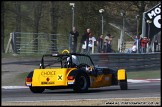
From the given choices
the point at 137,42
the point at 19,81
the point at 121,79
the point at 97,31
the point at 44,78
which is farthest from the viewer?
the point at 97,31

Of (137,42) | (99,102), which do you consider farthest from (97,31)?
(99,102)

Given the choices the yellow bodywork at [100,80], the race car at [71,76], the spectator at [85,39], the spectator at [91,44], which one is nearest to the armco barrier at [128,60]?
the spectator at [85,39]

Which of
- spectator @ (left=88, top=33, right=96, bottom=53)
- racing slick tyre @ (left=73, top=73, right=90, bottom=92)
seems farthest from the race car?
spectator @ (left=88, top=33, right=96, bottom=53)

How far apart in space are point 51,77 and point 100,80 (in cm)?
186

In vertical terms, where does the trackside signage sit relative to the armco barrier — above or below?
above

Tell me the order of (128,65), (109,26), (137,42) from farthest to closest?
(109,26), (137,42), (128,65)

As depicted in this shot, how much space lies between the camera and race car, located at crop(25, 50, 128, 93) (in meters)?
16.7

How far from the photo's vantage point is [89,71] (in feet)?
57.6

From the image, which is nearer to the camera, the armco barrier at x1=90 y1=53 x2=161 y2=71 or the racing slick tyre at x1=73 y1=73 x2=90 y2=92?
the racing slick tyre at x1=73 y1=73 x2=90 y2=92

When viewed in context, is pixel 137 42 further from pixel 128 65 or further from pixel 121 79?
pixel 121 79

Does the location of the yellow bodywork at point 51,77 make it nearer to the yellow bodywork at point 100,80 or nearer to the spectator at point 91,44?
the yellow bodywork at point 100,80

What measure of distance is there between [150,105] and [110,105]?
0.85m

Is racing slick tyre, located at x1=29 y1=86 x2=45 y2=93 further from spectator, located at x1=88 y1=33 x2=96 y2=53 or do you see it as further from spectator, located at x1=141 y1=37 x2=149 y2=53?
spectator, located at x1=141 y1=37 x2=149 y2=53

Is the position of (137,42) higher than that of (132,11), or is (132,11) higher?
(132,11)
